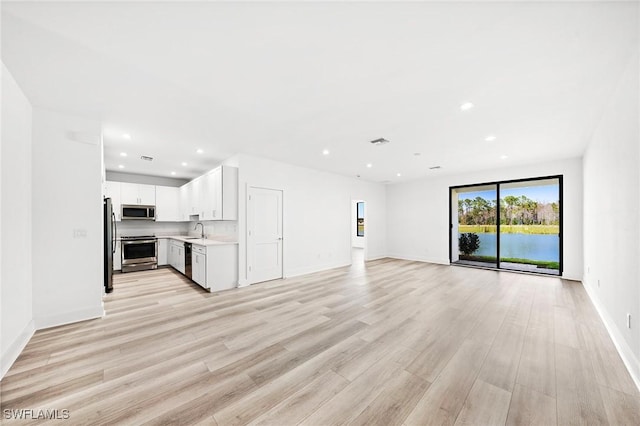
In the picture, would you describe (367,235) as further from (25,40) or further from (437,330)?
(25,40)

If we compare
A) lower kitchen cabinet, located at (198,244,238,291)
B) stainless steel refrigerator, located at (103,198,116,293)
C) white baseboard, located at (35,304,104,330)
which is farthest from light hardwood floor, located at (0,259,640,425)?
stainless steel refrigerator, located at (103,198,116,293)

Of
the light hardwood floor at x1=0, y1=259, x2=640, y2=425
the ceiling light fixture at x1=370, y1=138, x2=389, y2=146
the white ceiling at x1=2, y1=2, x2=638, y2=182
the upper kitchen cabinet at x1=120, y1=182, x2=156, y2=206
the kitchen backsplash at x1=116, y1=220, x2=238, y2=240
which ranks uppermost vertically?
the white ceiling at x1=2, y1=2, x2=638, y2=182

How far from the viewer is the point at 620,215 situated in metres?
2.59

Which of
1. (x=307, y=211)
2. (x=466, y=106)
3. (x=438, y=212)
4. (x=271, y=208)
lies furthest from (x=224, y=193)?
(x=438, y=212)

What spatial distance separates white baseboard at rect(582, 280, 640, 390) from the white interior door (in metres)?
5.05

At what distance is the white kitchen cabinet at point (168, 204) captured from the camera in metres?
7.17

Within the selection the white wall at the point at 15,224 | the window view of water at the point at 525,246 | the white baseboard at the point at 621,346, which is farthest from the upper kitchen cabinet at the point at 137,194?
the window view of water at the point at 525,246

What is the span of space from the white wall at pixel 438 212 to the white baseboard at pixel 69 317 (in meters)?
7.82

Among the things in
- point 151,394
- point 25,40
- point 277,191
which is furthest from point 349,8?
point 277,191

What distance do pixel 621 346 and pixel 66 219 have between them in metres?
6.40

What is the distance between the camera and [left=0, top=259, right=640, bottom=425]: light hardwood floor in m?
1.73

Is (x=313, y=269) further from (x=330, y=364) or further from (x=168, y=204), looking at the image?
(x=168, y=204)

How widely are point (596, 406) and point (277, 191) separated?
17.3ft

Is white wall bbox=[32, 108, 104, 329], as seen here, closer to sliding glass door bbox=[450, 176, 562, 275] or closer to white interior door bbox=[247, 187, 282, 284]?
white interior door bbox=[247, 187, 282, 284]
